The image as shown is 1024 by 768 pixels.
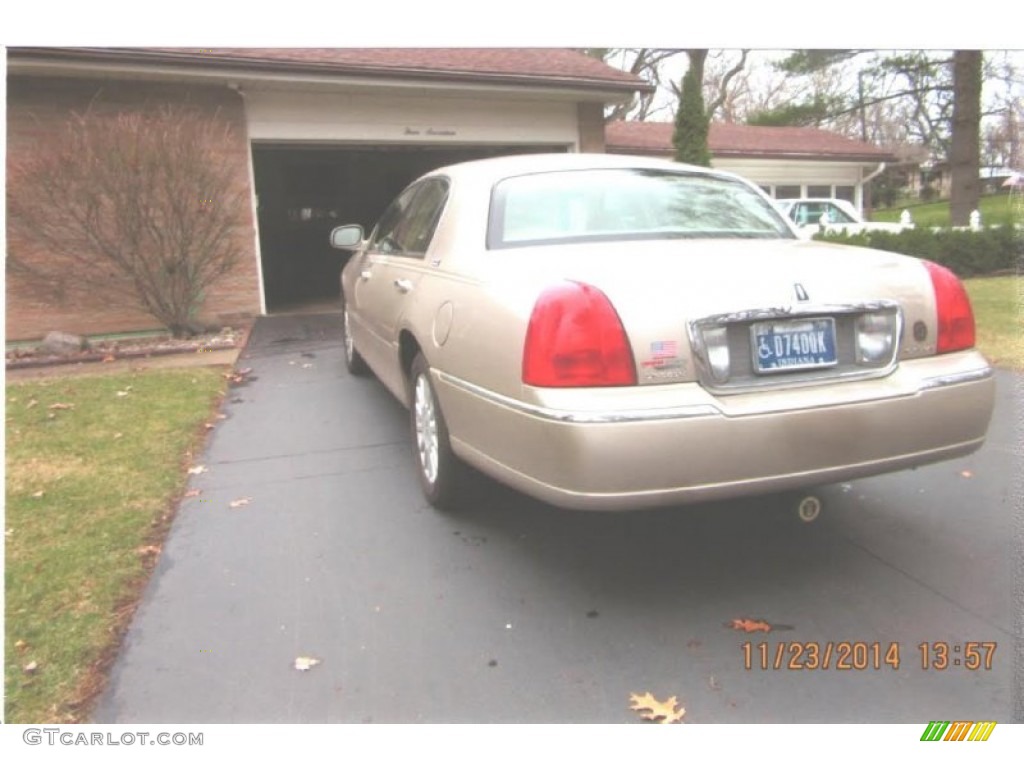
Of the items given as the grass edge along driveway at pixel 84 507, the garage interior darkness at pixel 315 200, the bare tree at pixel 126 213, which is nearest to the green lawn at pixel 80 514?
the grass edge along driveway at pixel 84 507

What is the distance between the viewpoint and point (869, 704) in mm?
2217

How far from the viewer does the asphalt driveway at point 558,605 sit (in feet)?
7.45

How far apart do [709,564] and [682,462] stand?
84 cm

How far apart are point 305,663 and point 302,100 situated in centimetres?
925

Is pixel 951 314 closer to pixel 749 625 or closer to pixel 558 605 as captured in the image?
pixel 749 625

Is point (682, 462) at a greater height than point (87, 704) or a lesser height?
greater

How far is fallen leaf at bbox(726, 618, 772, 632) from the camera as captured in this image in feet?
8.39

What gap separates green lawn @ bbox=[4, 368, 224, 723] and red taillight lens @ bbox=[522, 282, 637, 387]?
173cm

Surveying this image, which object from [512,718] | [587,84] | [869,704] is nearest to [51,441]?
[512,718]

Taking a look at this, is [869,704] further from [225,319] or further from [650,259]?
[225,319]

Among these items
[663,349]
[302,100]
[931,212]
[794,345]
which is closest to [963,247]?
[302,100]

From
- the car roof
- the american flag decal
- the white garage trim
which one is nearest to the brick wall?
the white garage trim

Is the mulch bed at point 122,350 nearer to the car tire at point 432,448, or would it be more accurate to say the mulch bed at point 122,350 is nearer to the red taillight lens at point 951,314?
the car tire at point 432,448

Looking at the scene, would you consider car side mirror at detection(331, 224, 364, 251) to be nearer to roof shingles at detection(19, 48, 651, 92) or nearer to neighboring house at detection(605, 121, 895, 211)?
roof shingles at detection(19, 48, 651, 92)
